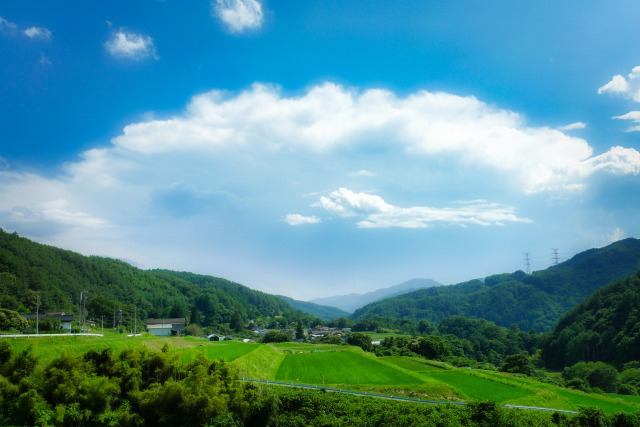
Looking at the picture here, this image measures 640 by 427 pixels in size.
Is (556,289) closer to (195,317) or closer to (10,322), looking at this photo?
(195,317)

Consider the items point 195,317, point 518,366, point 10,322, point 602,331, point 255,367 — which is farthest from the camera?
point 195,317

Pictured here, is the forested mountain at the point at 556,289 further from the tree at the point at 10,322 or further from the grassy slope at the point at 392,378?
the tree at the point at 10,322

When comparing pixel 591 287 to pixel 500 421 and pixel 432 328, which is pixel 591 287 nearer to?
pixel 432 328

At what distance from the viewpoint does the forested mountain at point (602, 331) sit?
7006cm

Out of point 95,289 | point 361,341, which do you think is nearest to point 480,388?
point 361,341

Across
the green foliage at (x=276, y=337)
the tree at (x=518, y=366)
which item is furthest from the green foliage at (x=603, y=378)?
the green foliage at (x=276, y=337)

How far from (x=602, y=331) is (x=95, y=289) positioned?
118m

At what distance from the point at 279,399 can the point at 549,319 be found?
159 meters

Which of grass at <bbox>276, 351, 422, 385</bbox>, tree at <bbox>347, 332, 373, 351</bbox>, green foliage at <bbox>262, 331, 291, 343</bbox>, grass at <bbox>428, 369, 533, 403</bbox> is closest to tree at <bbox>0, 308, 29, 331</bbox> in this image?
grass at <bbox>276, 351, 422, 385</bbox>

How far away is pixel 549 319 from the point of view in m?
151

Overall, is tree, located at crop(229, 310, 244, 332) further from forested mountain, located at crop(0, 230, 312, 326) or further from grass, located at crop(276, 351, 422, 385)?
grass, located at crop(276, 351, 422, 385)

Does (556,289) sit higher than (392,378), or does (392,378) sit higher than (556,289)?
(392,378)

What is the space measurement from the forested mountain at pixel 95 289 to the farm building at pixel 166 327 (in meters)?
6.39

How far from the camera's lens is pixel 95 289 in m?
102
